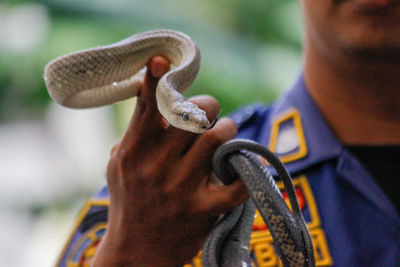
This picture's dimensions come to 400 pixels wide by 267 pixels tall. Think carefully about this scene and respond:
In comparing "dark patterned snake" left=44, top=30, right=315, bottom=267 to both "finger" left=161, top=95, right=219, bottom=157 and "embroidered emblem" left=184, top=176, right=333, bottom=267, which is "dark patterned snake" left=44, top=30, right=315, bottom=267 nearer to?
"finger" left=161, top=95, right=219, bottom=157

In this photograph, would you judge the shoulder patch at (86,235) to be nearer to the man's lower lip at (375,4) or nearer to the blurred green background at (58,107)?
the man's lower lip at (375,4)

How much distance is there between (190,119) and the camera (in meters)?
0.56

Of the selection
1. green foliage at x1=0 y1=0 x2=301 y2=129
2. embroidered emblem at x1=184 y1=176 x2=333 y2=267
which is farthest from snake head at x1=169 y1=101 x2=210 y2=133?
green foliage at x1=0 y1=0 x2=301 y2=129

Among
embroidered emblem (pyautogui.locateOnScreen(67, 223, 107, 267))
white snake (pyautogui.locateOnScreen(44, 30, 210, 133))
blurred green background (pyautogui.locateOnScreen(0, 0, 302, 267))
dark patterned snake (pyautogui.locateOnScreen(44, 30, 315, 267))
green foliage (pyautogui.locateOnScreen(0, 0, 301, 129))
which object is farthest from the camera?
green foliage (pyautogui.locateOnScreen(0, 0, 301, 129))

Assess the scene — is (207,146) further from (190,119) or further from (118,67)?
(118,67)

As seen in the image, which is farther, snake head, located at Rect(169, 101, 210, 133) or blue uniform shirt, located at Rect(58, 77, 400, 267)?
blue uniform shirt, located at Rect(58, 77, 400, 267)

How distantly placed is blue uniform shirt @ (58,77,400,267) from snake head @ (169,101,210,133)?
206mm

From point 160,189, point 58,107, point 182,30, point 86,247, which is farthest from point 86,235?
point 182,30

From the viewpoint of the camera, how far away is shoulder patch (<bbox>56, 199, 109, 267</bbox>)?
0.79m

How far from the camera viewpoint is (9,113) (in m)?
3.33

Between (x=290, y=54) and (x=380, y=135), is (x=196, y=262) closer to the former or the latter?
(x=380, y=135)

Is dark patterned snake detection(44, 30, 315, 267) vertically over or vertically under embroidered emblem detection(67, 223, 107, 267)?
over

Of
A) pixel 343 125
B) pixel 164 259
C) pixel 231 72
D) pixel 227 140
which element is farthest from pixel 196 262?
pixel 231 72

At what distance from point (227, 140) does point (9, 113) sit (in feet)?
9.96
